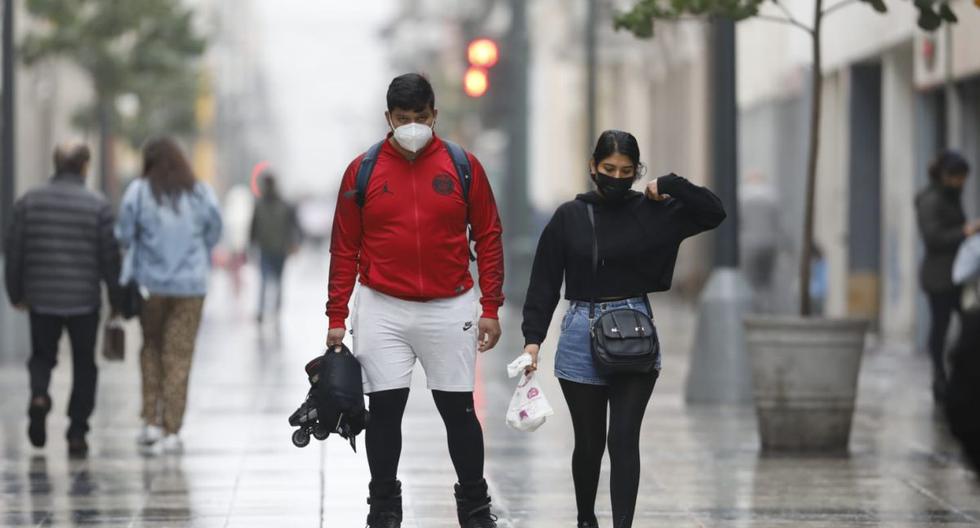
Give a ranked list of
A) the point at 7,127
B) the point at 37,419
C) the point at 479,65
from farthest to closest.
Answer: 1. the point at 479,65
2. the point at 7,127
3. the point at 37,419

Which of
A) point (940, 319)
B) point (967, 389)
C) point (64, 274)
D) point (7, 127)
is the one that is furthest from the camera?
point (7, 127)

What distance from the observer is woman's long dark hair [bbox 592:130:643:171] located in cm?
766

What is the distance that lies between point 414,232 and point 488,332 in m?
0.49

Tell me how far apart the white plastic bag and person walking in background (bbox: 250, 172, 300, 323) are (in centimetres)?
1722

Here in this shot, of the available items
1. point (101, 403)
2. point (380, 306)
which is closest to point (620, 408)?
point (380, 306)

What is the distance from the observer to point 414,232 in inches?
315

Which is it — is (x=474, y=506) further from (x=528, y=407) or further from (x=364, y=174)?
(x=364, y=174)

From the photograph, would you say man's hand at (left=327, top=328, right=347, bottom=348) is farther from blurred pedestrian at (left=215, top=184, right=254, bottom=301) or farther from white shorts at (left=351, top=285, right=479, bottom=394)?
blurred pedestrian at (left=215, top=184, right=254, bottom=301)

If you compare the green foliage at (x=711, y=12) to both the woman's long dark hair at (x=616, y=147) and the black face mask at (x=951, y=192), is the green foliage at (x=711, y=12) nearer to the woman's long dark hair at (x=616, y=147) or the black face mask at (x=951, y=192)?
the black face mask at (x=951, y=192)

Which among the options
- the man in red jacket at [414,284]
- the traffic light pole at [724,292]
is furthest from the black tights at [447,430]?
the traffic light pole at [724,292]

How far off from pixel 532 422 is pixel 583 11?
34.9 meters

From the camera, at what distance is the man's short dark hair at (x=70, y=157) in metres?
11.9

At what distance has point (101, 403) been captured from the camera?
14781 millimetres

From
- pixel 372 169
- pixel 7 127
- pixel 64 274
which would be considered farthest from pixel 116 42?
pixel 372 169
